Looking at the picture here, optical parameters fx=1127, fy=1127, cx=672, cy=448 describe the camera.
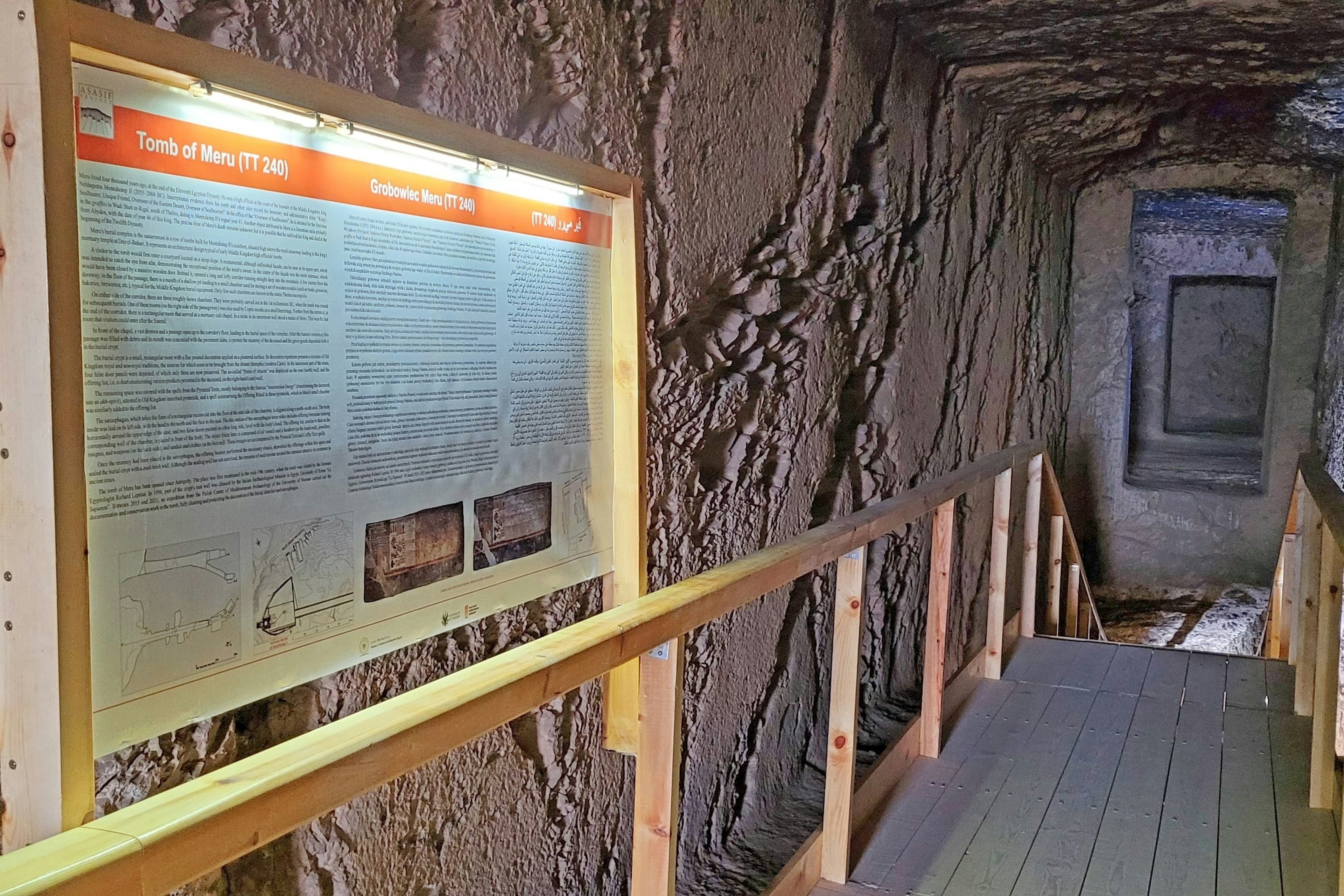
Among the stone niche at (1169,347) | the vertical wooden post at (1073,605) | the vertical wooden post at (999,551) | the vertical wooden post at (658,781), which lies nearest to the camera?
the vertical wooden post at (658,781)

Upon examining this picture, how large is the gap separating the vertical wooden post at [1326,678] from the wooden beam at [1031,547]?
1.36m

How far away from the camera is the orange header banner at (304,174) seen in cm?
109

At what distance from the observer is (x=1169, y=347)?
30.2 ft

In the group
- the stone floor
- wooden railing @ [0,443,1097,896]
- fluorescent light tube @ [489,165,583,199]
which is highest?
fluorescent light tube @ [489,165,583,199]

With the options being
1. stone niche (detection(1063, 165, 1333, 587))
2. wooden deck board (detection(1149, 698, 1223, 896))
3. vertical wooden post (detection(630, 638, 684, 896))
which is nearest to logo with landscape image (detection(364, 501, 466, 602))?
vertical wooden post (detection(630, 638, 684, 896))

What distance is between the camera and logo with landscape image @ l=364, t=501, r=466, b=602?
1445 mm

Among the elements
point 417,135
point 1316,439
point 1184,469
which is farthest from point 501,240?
point 1184,469

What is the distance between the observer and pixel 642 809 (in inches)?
71.0

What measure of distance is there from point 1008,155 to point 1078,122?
0.35 meters

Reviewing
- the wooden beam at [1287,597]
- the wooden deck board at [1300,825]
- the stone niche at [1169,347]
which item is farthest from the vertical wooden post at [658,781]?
the stone niche at [1169,347]

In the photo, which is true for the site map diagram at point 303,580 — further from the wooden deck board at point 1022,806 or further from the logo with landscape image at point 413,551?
the wooden deck board at point 1022,806

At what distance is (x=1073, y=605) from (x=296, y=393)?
18.9 feet

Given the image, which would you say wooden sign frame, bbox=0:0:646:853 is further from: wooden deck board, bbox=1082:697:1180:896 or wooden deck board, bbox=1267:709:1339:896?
wooden deck board, bbox=1267:709:1339:896

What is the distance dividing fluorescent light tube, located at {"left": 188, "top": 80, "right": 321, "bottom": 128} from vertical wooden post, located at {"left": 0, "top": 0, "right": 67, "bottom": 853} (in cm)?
16
